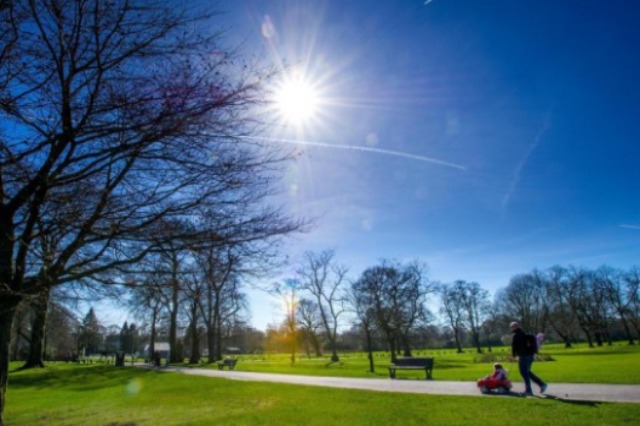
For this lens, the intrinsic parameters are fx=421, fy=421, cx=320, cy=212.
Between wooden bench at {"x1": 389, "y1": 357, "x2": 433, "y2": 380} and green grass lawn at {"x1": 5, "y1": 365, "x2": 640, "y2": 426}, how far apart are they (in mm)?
5102

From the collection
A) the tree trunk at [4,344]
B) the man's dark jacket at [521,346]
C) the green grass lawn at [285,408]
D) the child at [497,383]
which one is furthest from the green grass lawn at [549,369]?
the tree trunk at [4,344]

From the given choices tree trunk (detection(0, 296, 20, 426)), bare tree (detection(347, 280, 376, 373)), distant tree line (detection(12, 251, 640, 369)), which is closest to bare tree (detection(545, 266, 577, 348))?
distant tree line (detection(12, 251, 640, 369))

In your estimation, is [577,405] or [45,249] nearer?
[45,249]

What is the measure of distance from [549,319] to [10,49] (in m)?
79.3

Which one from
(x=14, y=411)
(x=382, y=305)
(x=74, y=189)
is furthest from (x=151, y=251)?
(x=382, y=305)

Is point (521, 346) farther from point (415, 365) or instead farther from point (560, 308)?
point (560, 308)

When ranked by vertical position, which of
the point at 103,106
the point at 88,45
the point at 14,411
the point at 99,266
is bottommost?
the point at 14,411

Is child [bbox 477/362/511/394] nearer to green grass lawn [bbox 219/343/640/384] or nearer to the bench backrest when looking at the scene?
green grass lawn [bbox 219/343/640/384]

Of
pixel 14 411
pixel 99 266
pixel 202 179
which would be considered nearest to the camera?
pixel 202 179

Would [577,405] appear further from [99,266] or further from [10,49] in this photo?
[10,49]

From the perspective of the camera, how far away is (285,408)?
396 inches

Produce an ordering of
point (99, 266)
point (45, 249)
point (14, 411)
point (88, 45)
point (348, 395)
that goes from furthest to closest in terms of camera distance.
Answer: point (14, 411), point (348, 395), point (99, 266), point (45, 249), point (88, 45)

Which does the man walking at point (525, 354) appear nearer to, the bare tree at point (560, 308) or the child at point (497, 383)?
the child at point (497, 383)

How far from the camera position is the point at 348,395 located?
465 inches
